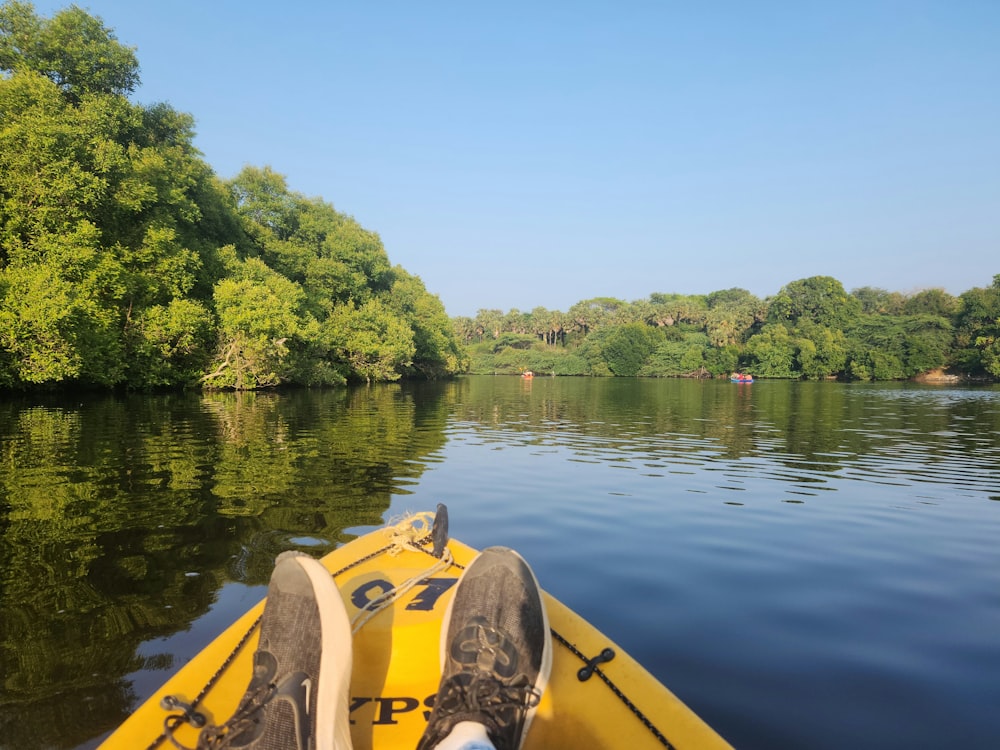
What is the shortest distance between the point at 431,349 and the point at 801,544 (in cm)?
5332

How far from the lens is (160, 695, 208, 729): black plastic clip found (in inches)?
83.7

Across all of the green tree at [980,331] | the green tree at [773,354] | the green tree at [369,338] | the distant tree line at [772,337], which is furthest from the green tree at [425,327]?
the green tree at [980,331]

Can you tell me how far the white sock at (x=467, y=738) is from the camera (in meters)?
2.00

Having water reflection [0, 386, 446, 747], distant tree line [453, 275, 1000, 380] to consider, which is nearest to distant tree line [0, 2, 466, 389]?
water reflection [0, 386, 446, 747]

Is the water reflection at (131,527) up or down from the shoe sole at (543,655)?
down

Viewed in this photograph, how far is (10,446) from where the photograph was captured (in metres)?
11.2

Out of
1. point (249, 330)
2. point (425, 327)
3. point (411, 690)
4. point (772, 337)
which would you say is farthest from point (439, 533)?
point (772, 337)

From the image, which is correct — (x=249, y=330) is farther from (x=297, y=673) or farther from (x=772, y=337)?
(x=772, y=337)

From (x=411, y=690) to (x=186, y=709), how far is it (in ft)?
2.94

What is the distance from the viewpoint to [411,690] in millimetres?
2584

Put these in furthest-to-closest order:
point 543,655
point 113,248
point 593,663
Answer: point 113,248
point 593,663
point 543,655

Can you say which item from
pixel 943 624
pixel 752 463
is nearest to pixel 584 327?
pixel 752 463

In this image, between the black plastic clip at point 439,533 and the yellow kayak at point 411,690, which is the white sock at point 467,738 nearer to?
the yellow kayak at point 411,690

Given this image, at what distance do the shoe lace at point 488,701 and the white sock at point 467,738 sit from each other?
3 centimetres
